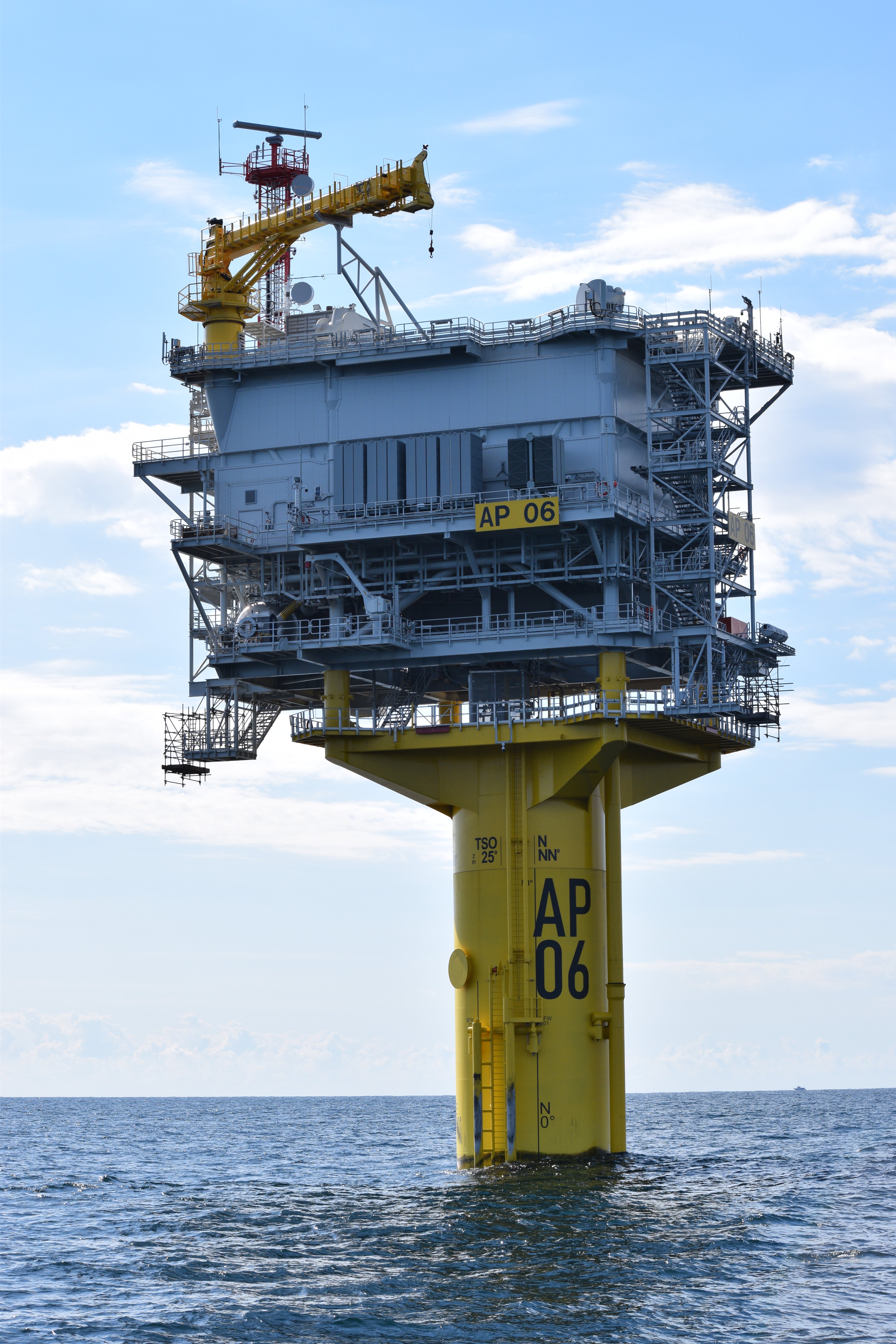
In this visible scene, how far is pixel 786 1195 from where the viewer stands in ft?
176

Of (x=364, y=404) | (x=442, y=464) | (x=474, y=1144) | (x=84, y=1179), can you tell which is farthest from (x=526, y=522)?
(x=84, y=1179)

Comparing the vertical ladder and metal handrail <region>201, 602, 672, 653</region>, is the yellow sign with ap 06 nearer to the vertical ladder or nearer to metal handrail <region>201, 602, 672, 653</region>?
metal handrail <region>201, 602, 672, 653</region>

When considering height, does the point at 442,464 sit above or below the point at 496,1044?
above

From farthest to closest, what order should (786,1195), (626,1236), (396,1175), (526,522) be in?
(396,1175), (786,1195), (526,522), (626,1236)

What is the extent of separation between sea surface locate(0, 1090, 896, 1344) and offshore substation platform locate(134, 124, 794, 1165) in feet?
14.6

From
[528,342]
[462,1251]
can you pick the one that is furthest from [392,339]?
[462,1251]

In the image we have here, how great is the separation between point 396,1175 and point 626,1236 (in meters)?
20.4

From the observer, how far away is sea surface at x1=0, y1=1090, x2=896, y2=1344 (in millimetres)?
34531

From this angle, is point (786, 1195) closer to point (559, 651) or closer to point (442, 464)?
point (559, 651)

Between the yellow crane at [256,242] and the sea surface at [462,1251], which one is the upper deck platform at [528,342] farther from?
the sea surface at [462,1251]

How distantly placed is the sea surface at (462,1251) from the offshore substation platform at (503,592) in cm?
444

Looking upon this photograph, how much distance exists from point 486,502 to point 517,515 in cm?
134

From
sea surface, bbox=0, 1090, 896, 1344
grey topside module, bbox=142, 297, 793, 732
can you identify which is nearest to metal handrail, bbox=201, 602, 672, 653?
grey topside module, bbox=142, 297, 793, 732

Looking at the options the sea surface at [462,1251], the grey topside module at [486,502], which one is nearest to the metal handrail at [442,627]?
the grey topside module at [486,502]
